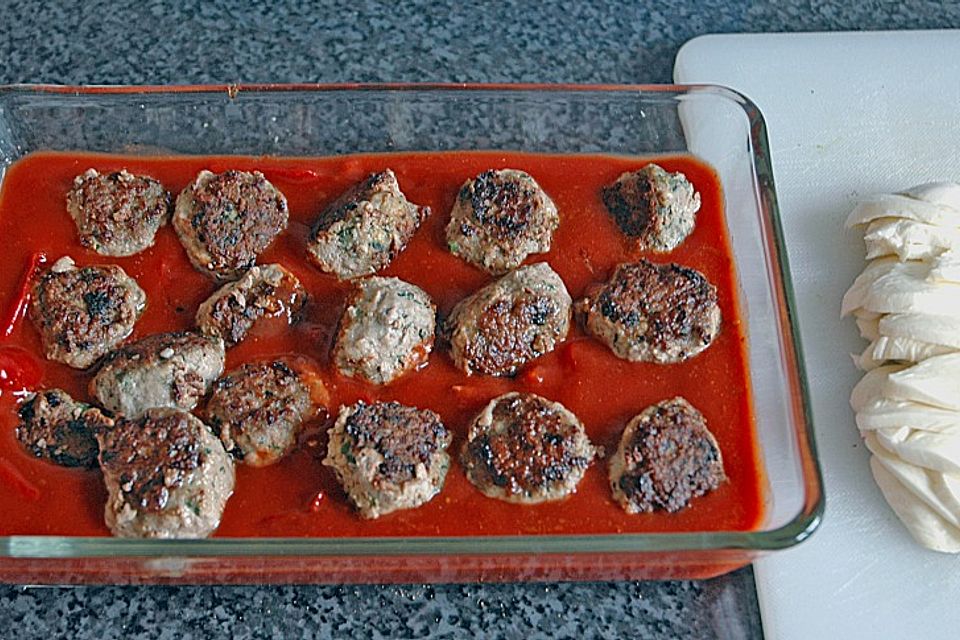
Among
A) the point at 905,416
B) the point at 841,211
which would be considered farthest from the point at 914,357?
the point at 841,211

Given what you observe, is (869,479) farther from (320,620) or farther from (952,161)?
(320,620)

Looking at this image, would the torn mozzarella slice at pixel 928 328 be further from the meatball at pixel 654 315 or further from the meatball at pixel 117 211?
the meatball at pixel 117 211

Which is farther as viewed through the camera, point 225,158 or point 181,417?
point 225,158

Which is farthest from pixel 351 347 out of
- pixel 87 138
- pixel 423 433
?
pixel 87 138

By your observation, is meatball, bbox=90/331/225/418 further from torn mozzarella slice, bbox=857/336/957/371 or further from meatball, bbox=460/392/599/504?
torn mozzarella slice, bbox=857/336/957/371

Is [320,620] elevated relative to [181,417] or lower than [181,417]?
lower

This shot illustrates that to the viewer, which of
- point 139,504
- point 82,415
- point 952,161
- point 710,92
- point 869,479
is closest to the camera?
point 139,504

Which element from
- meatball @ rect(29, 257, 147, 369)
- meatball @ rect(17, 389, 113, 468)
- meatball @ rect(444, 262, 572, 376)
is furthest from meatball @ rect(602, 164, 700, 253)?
meatball @ rect(17, 389, 113, 468)

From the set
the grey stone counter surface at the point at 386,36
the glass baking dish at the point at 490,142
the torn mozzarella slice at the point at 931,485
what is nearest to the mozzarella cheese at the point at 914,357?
the torn mozzarella slice at the point at 931,485
